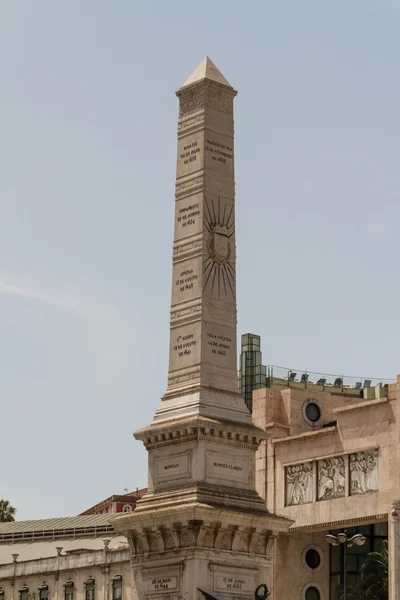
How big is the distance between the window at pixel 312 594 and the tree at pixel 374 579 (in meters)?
2.85

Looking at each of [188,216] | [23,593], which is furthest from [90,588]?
[188,216]

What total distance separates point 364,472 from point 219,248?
1792 cm

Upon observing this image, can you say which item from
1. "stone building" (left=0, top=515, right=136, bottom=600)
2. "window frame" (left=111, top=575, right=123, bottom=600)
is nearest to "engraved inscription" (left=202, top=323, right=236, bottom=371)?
"stone building" (left=0, top=515, right=136, bottom=600)

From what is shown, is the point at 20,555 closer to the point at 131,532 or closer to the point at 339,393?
the point at 339,393

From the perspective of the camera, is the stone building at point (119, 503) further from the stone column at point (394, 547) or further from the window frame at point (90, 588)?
the stone column at point (394, 547)

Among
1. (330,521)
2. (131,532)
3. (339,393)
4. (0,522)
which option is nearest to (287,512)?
(330,521)

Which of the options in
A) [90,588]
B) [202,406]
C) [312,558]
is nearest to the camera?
[202,406]

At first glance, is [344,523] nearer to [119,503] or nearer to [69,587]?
[69,587]

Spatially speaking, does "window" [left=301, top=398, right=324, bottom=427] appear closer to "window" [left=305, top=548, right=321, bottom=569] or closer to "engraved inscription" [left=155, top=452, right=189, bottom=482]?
"window" [left=305, top=548, right=321, bottom=569]

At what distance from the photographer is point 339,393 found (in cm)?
8031

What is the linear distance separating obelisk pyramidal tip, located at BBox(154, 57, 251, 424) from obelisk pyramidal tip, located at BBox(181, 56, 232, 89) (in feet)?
0.15

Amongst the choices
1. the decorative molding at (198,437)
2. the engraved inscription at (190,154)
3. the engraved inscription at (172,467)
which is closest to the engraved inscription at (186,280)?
the engraved inscription at (190,154)

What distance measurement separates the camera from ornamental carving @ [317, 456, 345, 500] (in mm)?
64312

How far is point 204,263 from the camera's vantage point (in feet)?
159
